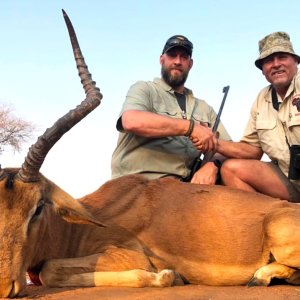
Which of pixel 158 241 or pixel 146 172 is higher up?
pixel 146 172

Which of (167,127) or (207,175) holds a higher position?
(167,127)

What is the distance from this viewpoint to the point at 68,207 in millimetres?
5391

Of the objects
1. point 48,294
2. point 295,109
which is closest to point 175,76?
point 295,109

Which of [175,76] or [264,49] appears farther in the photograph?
[175,76]

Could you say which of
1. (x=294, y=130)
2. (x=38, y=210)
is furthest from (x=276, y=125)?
(x=38, y=210)

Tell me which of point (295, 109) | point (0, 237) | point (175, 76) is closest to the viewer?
point (0, 237)

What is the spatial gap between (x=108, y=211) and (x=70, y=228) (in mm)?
469

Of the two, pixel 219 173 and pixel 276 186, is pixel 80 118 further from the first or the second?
pixel 276 186

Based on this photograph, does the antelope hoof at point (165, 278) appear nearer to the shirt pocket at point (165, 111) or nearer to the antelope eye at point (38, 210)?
the antelope eye at point (38, 210)

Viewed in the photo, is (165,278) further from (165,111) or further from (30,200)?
(165,111)

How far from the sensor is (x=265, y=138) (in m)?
7.45

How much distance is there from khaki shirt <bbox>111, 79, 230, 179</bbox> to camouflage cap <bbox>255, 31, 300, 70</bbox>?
1477 millimetres

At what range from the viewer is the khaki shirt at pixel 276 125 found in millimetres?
7037

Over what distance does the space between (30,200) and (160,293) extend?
4.67ft
